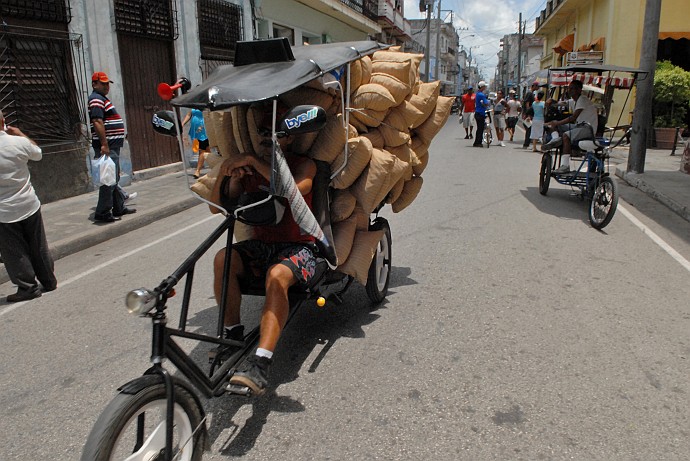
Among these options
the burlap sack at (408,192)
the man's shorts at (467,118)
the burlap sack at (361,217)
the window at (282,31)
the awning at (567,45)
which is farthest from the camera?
the awning at (567,45)

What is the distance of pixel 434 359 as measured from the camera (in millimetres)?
3668

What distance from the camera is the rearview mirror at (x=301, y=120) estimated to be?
2.78 metres

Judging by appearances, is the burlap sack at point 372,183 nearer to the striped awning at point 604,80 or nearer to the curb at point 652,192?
the curb at point 652,192

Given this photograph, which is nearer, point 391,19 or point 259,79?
point 259,79

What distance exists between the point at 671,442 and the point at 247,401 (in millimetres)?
2198

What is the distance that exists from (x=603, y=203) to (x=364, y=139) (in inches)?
184

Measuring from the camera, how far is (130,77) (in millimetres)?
11664

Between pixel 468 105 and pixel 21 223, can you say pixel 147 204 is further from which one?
pixel 468 105

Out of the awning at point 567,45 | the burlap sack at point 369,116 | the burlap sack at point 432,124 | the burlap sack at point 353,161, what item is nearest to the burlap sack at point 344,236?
the burlap sack at point 353,161

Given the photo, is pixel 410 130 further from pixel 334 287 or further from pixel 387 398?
pixel 387 398

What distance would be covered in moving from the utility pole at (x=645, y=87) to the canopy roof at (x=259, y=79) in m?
9.30

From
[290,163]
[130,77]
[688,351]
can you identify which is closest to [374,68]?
[290,163]

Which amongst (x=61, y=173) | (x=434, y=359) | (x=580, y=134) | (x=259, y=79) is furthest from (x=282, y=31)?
(x=434, y=359)

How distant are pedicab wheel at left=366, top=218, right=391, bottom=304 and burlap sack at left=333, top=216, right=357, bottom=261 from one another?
38 cm
